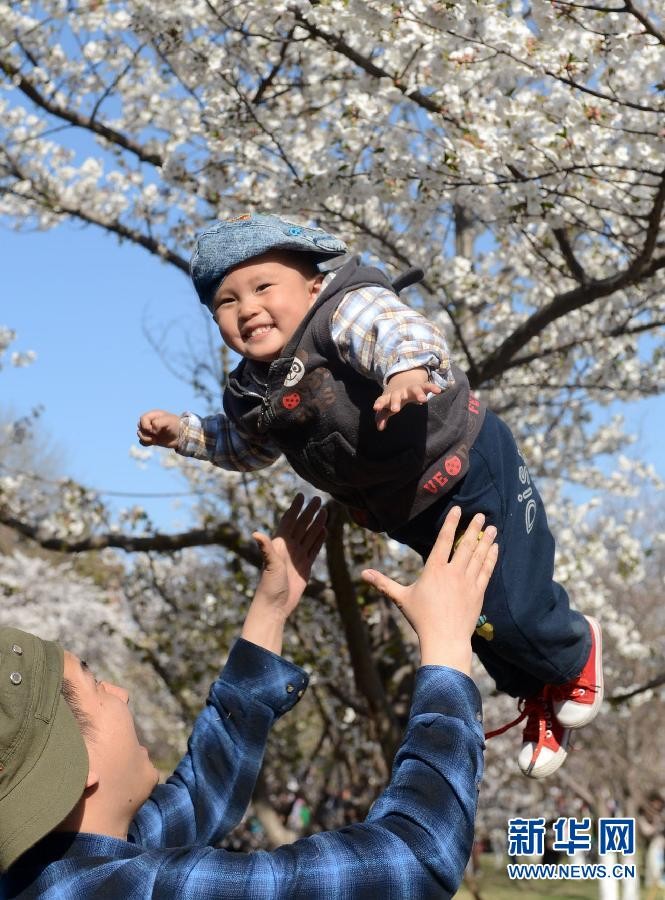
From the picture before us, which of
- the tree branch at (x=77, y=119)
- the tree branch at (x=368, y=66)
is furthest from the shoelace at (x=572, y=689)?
the tree branch at (x=77, y=119)

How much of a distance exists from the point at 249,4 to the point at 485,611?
10.5 ft

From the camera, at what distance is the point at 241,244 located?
2100 millimetres

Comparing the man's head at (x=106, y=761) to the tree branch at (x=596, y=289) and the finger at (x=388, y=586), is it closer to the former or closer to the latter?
Answer: the finger at (x=388, y=586)

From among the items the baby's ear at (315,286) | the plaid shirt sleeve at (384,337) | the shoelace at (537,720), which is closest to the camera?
the plaid shirt sleeve at (384,337)

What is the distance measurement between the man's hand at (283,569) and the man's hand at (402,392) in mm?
543

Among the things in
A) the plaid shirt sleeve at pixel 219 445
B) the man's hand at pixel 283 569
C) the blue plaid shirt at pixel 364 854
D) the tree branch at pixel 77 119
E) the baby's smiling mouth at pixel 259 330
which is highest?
the tree branch at pixel 77 119

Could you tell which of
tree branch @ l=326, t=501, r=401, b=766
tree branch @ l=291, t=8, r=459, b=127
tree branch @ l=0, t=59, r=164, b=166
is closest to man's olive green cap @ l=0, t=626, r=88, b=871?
tree branch @ l=326, t=501, r=401, b=766

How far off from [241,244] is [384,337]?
415mm

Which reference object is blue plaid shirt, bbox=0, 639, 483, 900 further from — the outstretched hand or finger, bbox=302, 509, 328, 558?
finger, bbox=302, 509, 328, 558

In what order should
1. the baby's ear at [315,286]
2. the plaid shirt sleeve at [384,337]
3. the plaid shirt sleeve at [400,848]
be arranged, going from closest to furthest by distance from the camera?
the plaid shirt sleeve at [400,848] < the plaid shirt sleeve at [384,337] < the baby's ear at [315,286]

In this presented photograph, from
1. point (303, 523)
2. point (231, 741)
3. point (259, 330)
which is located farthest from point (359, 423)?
point (231, 741)

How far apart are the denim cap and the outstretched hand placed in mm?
532

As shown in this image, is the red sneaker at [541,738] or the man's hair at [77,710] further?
the red sneaker at [541,738]

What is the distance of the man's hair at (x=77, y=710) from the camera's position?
166cm
